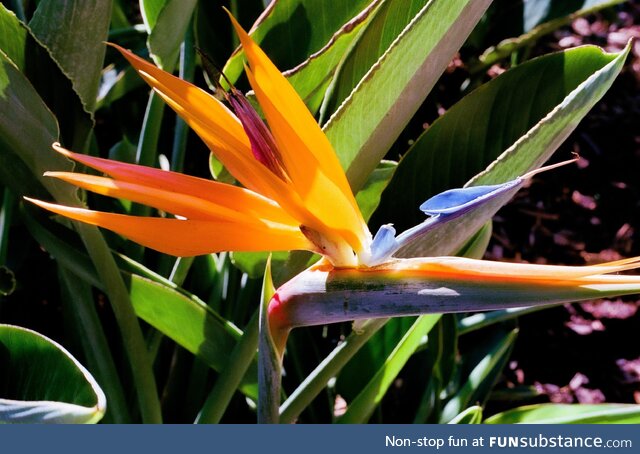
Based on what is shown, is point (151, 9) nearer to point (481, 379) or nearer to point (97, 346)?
point (97, 346)

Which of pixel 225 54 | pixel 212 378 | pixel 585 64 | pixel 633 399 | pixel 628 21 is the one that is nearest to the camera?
pixel 585 64

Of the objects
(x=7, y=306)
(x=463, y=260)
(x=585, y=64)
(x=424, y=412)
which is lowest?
(x=424, y=412)

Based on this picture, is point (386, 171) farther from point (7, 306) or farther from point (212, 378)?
point (7, 306)

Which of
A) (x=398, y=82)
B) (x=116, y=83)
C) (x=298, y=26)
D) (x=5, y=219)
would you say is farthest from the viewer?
(x=116, y=83)

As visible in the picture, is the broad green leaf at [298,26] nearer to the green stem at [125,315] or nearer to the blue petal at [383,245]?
the green stem at [125,315]

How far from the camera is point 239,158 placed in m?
0.46

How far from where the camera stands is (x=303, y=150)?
44 centimetres

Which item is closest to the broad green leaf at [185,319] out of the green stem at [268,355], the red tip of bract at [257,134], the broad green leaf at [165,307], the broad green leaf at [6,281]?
the broad green leaf at [165,307]

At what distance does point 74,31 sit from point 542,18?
80 cm

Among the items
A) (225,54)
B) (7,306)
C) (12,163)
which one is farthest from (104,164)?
(7,306)

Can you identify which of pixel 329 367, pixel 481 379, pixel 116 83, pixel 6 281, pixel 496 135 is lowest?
pixel 481 379

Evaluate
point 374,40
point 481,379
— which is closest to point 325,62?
point 374,40

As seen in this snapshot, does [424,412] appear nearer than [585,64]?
No
